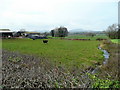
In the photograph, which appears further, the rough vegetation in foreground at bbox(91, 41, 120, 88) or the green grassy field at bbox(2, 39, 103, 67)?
the green grassy field at bbox(2, 39, 103, 67)

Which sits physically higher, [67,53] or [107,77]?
[107,77]

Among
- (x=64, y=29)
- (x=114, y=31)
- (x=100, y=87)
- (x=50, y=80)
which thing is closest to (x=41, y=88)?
(x=50, y=80)

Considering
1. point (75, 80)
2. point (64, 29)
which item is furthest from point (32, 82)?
point (64, 29)

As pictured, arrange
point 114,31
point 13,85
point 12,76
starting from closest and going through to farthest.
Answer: point 13,85 < point 12,76 < point 114,31

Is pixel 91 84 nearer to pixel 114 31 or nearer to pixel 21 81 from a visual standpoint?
pixel 21 81

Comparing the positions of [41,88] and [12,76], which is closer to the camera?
[41,88]

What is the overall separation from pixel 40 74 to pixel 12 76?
76cm

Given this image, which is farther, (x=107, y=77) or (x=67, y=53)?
(x=67, y=53)

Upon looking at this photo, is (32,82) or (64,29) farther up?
(64,29)

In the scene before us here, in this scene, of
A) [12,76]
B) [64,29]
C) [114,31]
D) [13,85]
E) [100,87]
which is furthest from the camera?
[64,29]

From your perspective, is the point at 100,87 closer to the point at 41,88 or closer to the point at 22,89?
the point at 41,88

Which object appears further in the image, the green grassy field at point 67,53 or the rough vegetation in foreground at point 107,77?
the green grassy field at point 67,53

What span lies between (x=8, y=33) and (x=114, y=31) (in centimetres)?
3554

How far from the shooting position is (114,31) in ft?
132
